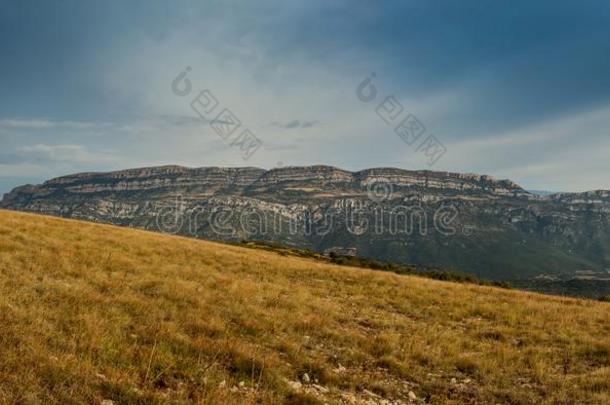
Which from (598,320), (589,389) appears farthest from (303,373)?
(598,320)

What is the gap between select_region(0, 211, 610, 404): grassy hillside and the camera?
8.05 meters

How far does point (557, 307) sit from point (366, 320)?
12.2 meters

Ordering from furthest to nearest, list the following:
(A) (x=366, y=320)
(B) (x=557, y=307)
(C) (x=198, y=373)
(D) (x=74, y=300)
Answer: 1. (B) (x=557, y=307)
2. (A) (x=366, y=320)
3. (D) (x=74, y=300)
4. (C) (x=198, y=373)

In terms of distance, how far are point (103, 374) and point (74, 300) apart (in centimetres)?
512

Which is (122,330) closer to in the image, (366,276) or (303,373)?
(303,373)

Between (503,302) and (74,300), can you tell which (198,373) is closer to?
(74,300)

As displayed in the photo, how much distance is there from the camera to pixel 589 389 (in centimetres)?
1045

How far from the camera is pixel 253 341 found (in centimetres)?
1206

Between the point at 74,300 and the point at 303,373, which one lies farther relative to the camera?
the point at 74,300

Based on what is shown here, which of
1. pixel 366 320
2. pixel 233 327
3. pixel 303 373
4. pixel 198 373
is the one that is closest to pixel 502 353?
pixel 366 320

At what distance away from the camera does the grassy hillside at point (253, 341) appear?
8.05 m

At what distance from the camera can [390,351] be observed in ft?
41.4

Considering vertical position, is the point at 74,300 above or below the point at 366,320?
above

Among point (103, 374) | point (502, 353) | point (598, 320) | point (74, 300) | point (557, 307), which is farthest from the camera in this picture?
point (557, 307)
